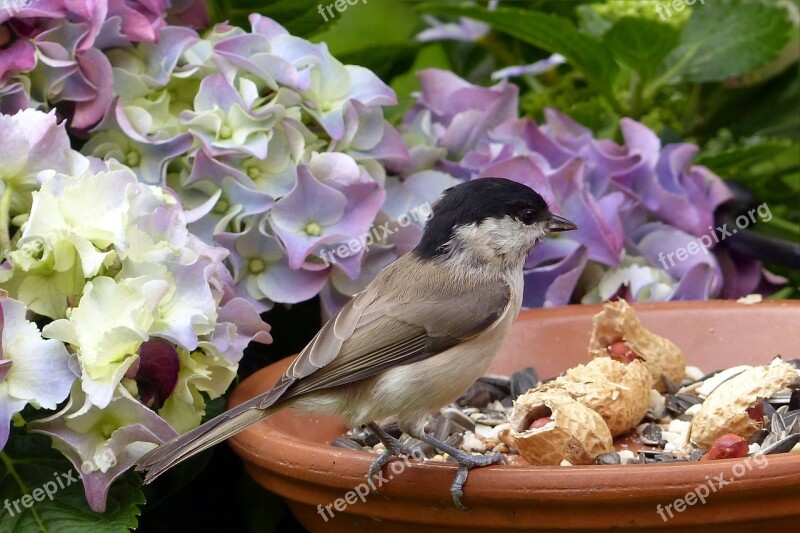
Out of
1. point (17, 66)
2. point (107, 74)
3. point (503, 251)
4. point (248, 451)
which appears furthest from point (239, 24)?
point (248, 451)

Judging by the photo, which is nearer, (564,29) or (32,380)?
(32,380)

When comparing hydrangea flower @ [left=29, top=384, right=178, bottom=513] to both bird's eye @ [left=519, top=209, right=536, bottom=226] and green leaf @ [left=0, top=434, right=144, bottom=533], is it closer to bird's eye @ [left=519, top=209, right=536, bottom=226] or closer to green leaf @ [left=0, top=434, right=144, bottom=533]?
green leaf @ [left=0, top=434, right=144, bottom=533]

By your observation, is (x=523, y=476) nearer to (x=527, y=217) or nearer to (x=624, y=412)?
(x=624, y=412)

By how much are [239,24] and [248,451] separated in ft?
2.83

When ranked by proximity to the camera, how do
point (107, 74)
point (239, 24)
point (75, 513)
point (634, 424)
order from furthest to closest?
1. point (239, 24)
2. point (107, 74)
3. point (634, 424)
4. point (75, 513)

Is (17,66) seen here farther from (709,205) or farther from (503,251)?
(709,205)

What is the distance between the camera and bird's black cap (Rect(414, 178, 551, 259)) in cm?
146

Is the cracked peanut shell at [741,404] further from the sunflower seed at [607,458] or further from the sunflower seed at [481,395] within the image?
the sunflower seed at [481,395]

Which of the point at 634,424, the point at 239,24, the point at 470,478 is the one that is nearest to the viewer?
the point at 470,478

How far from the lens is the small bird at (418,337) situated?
1.30 m

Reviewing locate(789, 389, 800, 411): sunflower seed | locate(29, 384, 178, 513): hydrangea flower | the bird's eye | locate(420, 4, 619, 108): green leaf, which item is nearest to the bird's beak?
the bird's eye

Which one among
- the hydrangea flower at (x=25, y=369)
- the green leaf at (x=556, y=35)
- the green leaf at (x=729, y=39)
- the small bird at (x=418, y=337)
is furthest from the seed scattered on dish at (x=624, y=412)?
the green leaf at (x=729, y=39)

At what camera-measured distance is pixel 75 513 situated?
4.24 ft

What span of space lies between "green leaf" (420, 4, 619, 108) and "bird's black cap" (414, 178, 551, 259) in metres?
0.52
